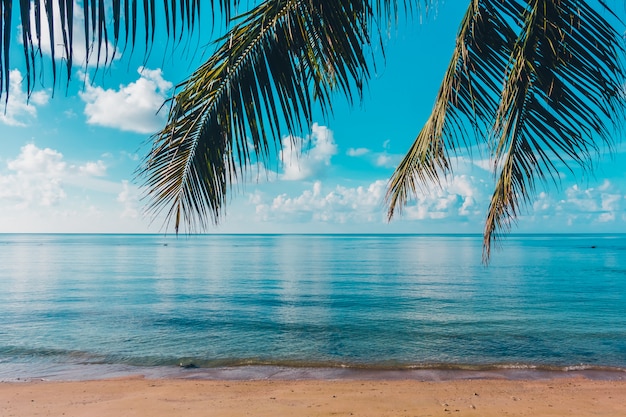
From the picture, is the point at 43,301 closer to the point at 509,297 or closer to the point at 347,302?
the point at 347,302

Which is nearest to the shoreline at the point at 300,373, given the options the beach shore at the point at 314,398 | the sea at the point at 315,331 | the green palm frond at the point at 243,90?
the sea at the point at 315,331

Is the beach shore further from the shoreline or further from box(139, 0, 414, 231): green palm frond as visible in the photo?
box(139, 0, 414, 231): green palm frond

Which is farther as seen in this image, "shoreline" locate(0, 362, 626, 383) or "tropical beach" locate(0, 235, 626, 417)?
"shoreline" locate(0, 362, 626, 383)

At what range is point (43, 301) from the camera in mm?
24188

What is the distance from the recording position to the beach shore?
362 inches

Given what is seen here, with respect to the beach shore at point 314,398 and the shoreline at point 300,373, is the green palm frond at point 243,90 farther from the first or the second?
the shoreline at point 300,373

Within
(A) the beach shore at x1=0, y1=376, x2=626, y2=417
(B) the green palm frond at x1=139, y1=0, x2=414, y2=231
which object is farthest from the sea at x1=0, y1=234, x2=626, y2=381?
(B) the green palm frond at x1=139, y1=0, x2=414, y2=231

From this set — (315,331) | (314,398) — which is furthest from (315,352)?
(314,398)

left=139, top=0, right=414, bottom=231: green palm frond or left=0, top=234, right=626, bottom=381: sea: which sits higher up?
left=139, top=0, right=414, bottom=231: green palm frond

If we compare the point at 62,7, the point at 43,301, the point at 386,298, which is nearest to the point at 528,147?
the point at 62,7

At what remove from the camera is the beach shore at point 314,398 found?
362 inches

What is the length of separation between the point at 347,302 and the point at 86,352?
12.6 m

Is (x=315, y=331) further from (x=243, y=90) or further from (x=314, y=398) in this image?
(x=243, y=90)

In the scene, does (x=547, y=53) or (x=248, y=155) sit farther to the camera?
(x=547, y=53)
